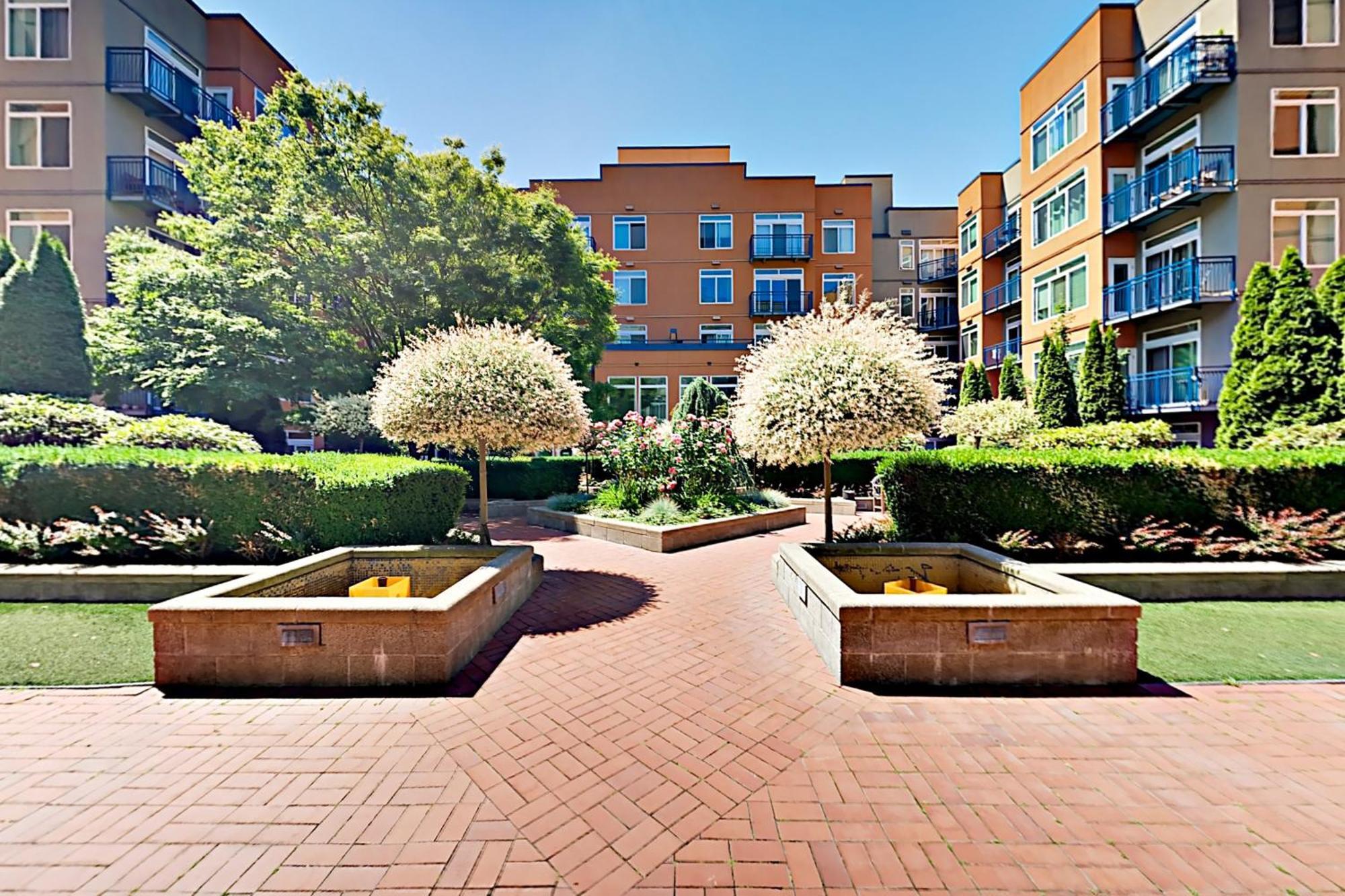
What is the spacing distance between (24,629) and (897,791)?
7.78 meters

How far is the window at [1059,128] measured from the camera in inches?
823

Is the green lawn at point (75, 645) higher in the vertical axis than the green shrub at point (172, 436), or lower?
lower

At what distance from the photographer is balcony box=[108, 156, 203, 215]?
18.7m

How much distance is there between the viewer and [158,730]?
371cm

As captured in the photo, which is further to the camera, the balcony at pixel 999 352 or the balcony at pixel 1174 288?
the balcony at pixel 999 352

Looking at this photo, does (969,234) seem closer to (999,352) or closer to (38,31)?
(999,352)

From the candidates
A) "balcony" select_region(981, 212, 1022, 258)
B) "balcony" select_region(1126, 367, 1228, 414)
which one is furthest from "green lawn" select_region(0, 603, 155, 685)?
"balcony" select_region(981, 212, 1022, 258)

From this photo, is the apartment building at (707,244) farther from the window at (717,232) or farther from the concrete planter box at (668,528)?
the concrete planter box at (668,528)

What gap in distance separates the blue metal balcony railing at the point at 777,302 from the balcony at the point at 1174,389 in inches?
626

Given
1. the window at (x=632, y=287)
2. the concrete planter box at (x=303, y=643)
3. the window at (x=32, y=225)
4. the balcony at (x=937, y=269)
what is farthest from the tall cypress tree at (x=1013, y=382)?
the window at (x=32, y=225)

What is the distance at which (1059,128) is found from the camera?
2214 cm

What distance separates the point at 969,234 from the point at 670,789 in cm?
3523

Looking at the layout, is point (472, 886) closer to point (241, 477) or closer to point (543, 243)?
point (241, 477)

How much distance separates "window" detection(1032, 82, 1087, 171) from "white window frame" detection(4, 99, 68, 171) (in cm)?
3426
